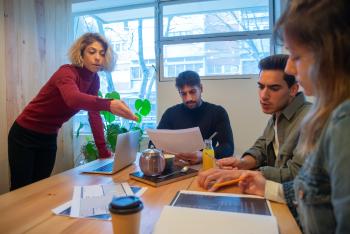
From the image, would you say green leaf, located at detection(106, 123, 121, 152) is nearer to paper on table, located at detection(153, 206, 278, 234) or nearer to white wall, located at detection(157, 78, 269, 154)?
white wall, located at detection(157, 78, 269, 154)

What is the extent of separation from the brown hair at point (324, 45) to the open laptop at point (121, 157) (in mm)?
1018

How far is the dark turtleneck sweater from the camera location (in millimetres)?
2160

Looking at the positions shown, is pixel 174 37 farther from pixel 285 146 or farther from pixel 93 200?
pixel 93 200

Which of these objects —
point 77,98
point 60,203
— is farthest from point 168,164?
point 77,98

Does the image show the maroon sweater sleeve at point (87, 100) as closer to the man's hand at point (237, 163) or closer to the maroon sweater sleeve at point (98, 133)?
the maroon sweater sleeve at point (98, 133)

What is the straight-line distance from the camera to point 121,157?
1.44 meters

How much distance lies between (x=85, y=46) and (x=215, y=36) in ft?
5.22

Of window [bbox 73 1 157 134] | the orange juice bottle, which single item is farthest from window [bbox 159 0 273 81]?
the orange juice bottle

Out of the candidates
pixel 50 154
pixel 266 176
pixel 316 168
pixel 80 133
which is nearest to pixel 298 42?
pixel 316 168

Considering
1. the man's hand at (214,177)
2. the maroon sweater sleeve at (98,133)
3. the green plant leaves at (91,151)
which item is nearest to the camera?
the man's hand at (214,177)

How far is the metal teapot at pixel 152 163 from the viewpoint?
4.06ft

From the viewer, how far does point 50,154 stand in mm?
1932

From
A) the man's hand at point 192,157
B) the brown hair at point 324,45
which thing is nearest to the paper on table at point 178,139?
the man's hand at point 192,157

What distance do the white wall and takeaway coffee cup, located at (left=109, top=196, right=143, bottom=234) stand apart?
2345mm
